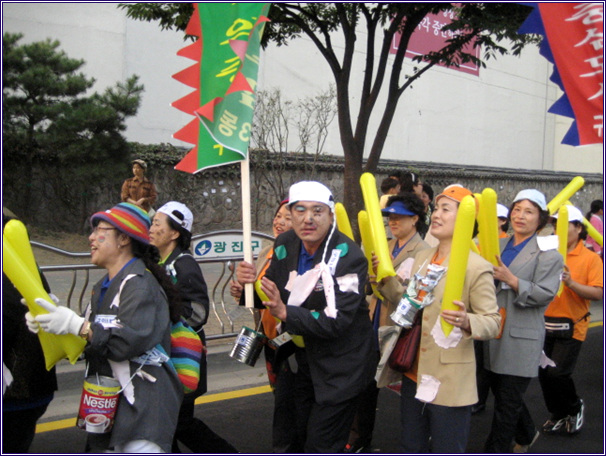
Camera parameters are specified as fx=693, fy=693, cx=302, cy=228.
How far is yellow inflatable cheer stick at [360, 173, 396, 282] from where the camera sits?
155 inches

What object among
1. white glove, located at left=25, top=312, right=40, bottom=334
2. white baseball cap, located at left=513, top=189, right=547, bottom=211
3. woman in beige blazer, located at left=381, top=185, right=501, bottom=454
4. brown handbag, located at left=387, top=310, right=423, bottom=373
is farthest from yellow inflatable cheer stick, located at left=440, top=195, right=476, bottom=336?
white glove, located at left=25, top=312, right=40, bottom=334

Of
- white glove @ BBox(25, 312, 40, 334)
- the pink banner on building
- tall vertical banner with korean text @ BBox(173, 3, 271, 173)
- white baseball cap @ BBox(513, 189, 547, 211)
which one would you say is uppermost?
the pink banner on building

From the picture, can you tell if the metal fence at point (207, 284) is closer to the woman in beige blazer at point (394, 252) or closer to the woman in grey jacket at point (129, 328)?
the woman in beige blazer at point (394, 252)

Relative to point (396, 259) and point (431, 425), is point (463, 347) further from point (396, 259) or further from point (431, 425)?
point (396, 259)

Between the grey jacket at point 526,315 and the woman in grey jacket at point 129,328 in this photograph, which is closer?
the woman in grey jacket at point 129,328

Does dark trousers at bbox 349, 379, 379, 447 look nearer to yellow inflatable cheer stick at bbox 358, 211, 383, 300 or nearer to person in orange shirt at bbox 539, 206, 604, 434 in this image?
yellow inflatable cheer stick at bbox 358, 211, 383, 300

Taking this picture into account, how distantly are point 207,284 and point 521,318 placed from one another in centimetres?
452

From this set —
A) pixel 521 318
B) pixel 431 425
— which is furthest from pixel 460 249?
pixel 521 318

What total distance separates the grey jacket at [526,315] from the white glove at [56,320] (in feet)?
8.83

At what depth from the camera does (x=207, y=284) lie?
816 centimetres

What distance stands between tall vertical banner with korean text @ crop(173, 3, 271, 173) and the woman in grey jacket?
488 millimetres

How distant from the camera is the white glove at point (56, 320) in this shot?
9.14 feet

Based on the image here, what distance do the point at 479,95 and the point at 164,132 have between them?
42.2 feet

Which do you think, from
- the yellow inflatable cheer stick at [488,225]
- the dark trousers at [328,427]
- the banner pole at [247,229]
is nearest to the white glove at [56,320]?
the banner pole at [247,229]
